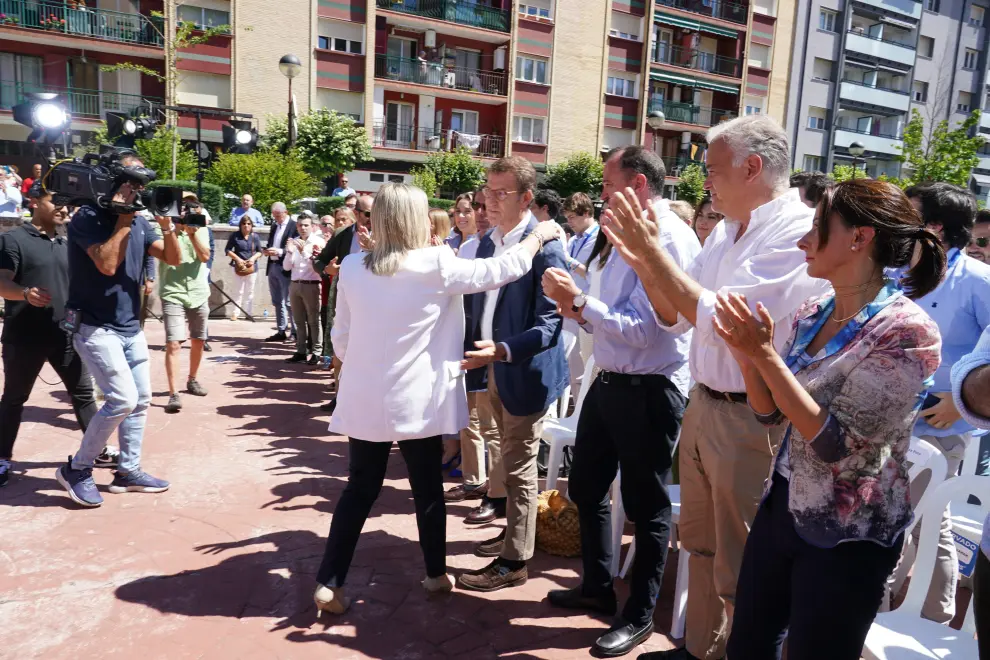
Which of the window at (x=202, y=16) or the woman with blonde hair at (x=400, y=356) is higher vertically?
the window at (x=202, y=16)

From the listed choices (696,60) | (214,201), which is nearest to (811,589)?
(214,201)

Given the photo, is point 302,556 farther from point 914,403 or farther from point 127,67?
point 127,67

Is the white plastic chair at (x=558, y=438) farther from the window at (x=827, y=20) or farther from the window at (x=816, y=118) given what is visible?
the window at (x=827, y=20)

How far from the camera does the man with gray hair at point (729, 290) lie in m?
2.56

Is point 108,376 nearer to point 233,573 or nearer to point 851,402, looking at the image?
point 233,573

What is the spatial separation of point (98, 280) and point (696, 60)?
37605mm

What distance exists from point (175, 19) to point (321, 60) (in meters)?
5.43

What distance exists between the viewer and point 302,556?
4.25 m

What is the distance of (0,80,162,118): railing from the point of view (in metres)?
27.0

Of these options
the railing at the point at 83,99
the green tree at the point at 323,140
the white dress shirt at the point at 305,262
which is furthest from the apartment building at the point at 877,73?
the white dress shirt at the point at 305,262

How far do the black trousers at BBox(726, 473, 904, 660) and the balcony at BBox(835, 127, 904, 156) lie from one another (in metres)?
46.0

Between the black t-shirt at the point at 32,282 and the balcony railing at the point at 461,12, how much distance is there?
28.7 metres

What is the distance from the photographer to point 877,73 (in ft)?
146

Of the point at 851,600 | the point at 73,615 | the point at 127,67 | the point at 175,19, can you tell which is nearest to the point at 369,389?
the point at 73,615
